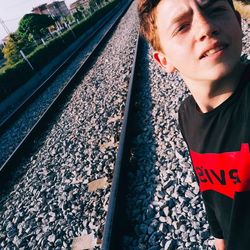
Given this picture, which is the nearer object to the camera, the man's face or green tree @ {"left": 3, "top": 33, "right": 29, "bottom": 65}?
the man's face

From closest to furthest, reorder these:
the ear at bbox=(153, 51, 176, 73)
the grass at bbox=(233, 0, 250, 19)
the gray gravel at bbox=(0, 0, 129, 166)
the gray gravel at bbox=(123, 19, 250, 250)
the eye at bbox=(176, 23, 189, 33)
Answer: the eye at bbox=(176, 23, 189, 33), the ear at bbox=(153, 51, 176, 73), the gray gravel at bbox=(123, 19, 250, 250), the gray gravel at bbox=(0, 0, 129, 166), the grass at bbox=(233, 0, 250, 19)

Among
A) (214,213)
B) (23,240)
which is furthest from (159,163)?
(214,213)

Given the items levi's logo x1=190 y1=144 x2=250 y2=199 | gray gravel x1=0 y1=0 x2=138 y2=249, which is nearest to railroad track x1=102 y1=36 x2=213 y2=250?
gray gravel x1=0 y1=0 x2=138 y2=249

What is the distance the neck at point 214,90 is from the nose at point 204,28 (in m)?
0.19

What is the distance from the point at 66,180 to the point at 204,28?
438 centimetres

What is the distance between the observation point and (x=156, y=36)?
1676 mm

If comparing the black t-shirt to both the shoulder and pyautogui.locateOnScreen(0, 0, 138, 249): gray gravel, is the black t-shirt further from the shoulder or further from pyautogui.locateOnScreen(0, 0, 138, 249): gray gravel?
pyautogui.locateOnScreen(0, 0, 138, 249): gray gravel

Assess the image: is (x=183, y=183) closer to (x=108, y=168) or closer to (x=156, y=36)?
(x=108, y=168)

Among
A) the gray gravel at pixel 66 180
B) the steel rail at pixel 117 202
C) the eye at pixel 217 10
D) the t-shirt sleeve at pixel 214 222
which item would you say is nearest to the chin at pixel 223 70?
the eye at pixel 217 10

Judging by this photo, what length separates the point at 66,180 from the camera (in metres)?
5.25

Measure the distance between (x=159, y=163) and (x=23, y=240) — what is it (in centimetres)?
223

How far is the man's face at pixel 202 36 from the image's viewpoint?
4.21 ft

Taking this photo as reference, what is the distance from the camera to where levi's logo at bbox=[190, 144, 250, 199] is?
4.16ft

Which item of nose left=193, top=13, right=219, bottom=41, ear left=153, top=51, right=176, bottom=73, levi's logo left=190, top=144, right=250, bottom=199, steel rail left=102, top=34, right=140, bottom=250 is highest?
nose left=193, top=13, right=219, bottom=41
